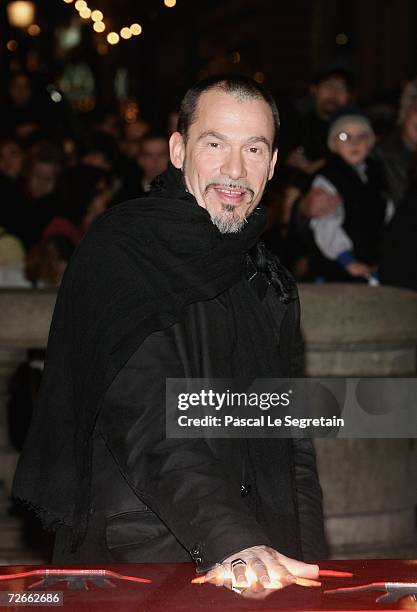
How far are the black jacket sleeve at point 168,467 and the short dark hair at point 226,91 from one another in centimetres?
65

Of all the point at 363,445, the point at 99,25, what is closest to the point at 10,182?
the point at 363,445

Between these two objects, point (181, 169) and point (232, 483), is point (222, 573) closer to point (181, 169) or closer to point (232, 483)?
point (232, 483)

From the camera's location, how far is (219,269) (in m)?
3.53

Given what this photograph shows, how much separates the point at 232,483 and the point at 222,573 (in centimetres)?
54

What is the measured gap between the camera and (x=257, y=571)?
2.84 metres

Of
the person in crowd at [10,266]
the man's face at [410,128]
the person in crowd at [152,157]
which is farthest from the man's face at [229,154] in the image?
the person in crowd at [152,157]

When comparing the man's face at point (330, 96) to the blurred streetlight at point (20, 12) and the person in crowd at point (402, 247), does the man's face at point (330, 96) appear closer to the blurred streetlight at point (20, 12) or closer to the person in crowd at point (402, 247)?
the person in crowd at point (402, 247)

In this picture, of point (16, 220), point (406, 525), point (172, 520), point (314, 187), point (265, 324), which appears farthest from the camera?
point (16, 220)

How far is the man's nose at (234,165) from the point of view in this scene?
11.7 feet

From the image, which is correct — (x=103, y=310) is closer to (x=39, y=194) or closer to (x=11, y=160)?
(x=39, y=194)

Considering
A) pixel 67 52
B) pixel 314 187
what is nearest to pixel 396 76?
pixel 314 187

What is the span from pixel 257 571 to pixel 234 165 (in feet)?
3.92

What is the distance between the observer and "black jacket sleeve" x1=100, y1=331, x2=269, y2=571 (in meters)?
3.01

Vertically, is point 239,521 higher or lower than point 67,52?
lower
